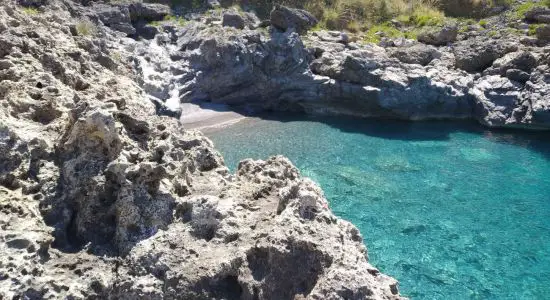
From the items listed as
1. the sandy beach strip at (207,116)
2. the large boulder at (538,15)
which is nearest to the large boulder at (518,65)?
the large boulder at (538,15)

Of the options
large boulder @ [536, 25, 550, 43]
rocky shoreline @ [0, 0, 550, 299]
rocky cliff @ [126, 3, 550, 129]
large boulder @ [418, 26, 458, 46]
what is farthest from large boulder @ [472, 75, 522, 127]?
rocky shoreline @ [0, 0, 550, 299]

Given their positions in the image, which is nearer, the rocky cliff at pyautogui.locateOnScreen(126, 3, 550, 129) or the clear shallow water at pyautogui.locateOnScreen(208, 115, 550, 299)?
the clear shallow water at pyautogui.locateOnScreen(208, 115, 550, 299)

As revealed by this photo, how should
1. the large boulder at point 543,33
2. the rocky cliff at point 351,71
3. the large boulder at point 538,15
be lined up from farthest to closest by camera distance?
the large boulder at point 538,15, the large boulder at point 543,33, the rocky cliff at point 351,71

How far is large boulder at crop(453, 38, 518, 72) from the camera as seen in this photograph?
29.5 m

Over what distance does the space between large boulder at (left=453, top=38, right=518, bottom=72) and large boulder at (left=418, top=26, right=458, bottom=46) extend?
1840 millimetres

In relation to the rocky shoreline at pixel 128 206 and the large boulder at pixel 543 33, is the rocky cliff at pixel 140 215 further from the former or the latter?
the large boulder at pixel 543 33

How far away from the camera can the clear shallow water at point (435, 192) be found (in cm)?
1334

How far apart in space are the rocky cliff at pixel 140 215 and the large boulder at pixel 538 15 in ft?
99.3

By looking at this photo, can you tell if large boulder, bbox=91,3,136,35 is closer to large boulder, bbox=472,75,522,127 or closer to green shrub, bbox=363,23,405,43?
green shrub, bbox=363,23,405,43

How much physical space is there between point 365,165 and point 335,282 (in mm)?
16069

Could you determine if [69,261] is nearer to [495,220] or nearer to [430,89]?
[495,220]

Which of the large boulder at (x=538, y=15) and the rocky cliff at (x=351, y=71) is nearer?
the rocky cliff at (x=351, y=71)

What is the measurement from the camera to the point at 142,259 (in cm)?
A: 638

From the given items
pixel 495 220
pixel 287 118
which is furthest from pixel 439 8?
pixel 495 220
